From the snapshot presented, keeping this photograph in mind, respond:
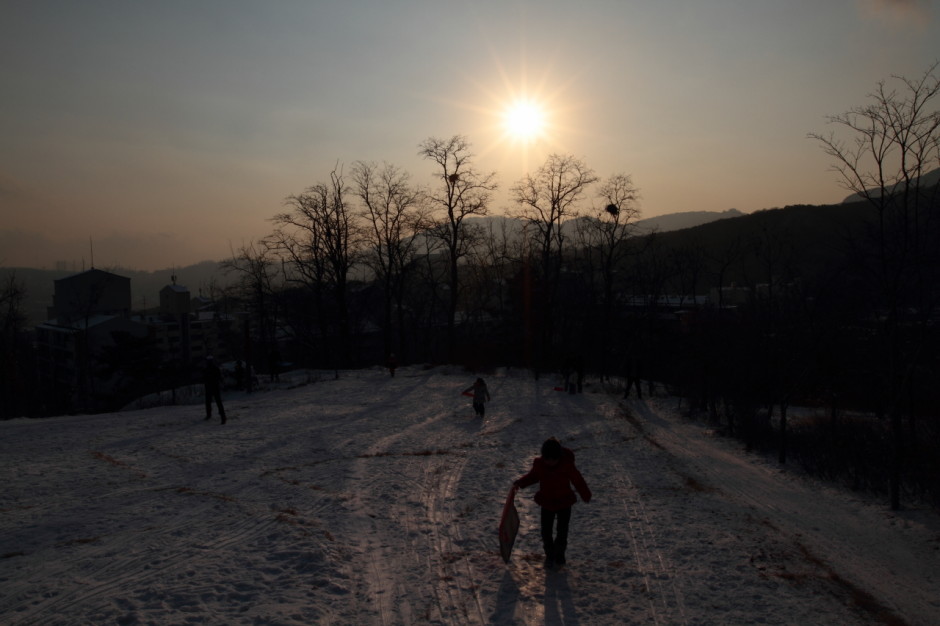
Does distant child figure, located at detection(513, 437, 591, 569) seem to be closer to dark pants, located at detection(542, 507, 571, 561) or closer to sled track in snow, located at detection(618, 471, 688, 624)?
dark pants, located at detection(542, 507, 571, 561)

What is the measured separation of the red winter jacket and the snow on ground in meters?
0.96

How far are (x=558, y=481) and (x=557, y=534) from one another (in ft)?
2.79

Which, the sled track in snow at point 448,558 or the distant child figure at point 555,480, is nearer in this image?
the sled track in snow at point 448,558

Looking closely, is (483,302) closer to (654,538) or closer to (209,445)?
(209,445)

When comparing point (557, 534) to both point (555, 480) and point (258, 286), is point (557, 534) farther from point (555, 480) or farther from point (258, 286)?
point (258, 286)

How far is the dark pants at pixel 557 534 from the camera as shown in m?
6.99

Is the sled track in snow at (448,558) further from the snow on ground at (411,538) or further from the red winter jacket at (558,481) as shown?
the red winter jacket at (558,481)

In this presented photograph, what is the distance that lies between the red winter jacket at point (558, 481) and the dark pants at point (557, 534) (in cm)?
13

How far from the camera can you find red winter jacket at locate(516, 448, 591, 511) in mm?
6777

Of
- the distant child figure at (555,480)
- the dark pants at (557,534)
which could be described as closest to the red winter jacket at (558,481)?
the distant child figure at (555,480)

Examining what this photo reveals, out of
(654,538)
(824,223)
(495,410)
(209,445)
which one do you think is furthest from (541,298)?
(824,223)

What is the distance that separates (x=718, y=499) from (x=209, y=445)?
11.2 m

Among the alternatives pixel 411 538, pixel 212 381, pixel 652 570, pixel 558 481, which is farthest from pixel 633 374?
pixel 558 481

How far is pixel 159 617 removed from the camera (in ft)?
18.4
